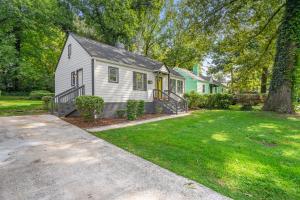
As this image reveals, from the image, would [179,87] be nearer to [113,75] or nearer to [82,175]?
[113,75]

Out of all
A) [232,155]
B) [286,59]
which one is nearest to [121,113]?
[232,155]

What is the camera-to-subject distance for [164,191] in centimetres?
325

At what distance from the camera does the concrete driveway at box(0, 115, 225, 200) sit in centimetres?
312

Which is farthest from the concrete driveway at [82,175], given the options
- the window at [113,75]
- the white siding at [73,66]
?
the window at [113,75]

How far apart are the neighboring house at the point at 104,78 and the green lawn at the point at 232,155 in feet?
15.2

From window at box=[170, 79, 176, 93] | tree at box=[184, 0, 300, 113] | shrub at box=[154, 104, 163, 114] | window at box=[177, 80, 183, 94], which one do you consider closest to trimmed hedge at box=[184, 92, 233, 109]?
window at box=[177, 80, 183, 94]

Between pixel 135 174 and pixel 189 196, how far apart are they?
3.94ft

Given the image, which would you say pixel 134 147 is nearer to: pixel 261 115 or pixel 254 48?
pixel 261 115

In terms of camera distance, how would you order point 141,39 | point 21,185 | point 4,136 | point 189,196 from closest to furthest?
point 189,196
point 21,185
point 4,136
point 141,39

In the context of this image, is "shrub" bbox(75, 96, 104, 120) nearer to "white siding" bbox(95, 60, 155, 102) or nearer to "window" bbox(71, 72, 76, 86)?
"white siding" bbox(95, 60, 155, 102)

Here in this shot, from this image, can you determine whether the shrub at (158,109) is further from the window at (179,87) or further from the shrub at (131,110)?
the window at (179,87)

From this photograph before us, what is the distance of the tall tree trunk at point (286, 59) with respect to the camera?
11.8 metres

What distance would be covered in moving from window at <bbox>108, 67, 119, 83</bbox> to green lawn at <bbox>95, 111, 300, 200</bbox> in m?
5.05

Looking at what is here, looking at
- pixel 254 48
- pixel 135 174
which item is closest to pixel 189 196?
pixel 135 174
